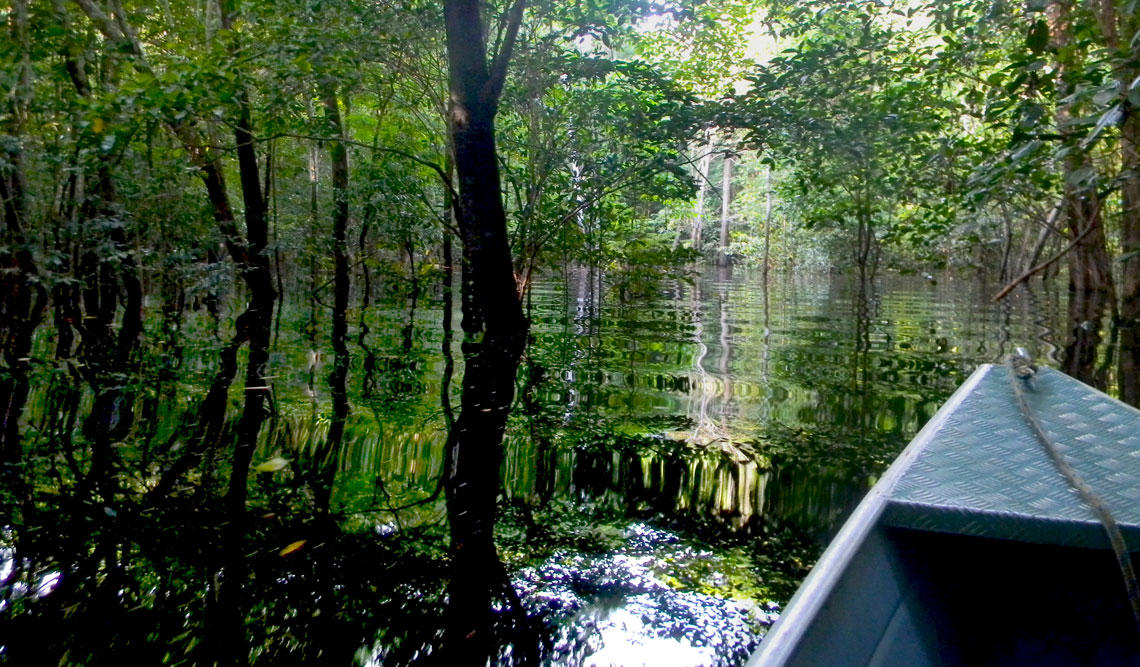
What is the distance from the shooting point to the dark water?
1794 mm

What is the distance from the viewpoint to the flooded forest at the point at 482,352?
1.96 m

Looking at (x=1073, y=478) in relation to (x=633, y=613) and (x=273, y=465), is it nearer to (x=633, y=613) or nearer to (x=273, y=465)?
(x=633, y=613)

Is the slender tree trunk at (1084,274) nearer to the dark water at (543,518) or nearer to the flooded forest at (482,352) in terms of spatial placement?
the flooded forest at (482,352)

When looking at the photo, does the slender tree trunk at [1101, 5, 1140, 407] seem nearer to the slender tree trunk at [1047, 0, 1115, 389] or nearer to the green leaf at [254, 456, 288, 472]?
the slender tree trunk at [1047, 0, 1115, 389]

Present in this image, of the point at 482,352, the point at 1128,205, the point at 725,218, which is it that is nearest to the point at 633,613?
the point at 482,352

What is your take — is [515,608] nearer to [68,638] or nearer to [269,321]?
[68,638]

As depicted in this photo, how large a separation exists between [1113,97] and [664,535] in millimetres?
1800

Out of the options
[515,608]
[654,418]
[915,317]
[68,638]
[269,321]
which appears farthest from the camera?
[915,317]

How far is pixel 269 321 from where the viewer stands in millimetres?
9055

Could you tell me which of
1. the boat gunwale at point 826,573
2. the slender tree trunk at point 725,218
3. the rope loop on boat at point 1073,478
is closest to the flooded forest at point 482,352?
the boat gunwale at point 826,573

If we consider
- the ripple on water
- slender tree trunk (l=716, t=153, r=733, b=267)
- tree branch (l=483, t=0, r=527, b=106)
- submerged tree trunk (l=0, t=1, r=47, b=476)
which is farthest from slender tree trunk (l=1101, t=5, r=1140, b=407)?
slender tree trunk (l=716, t=153, r=733, b=267)

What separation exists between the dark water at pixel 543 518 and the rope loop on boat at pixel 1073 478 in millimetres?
687

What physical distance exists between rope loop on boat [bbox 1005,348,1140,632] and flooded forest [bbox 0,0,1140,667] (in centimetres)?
68

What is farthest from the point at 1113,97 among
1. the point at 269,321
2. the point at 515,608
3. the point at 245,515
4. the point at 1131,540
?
the point at 269,321
